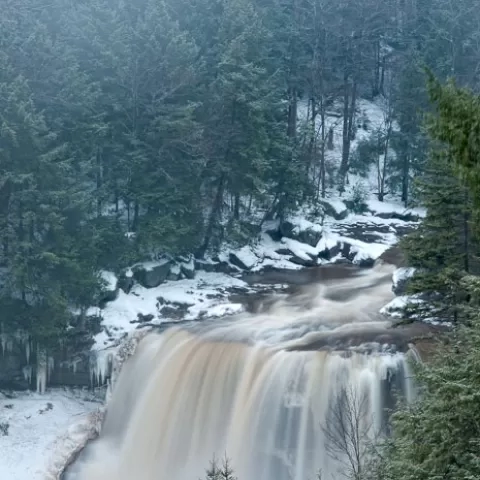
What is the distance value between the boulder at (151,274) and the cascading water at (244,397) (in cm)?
409

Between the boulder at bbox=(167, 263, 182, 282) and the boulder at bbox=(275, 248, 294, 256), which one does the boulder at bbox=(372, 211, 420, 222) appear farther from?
the boulder at bbox=(167, 263, 182, 282)

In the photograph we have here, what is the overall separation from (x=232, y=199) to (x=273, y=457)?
16059 mm

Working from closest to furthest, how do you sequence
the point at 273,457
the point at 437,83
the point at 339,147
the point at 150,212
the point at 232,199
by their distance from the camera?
the point at 437,83
the point at 273,457
the point at 150,212
the point at 232,199
the point at 339,147

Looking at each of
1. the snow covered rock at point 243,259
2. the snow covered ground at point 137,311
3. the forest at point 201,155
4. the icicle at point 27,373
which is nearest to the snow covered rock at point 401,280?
the snow covered ground at point 137,311

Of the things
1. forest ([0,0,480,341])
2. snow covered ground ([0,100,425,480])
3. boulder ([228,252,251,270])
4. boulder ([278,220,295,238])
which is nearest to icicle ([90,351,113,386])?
snow covered ground ([0,100,425,480])

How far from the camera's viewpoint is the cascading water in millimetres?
16625

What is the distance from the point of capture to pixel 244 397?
1756cm

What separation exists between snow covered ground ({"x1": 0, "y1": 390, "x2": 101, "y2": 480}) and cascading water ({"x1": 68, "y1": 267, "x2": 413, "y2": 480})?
682mm

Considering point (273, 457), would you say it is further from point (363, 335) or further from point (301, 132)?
point (301, 132)

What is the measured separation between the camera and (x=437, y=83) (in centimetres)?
730

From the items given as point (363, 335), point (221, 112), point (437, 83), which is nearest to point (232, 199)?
point (221, 112)

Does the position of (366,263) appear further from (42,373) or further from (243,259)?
(42,373)

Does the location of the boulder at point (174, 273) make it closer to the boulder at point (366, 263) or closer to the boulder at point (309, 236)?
the boulder at point (309, 236)

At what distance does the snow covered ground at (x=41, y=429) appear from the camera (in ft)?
58.6
